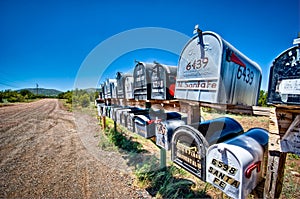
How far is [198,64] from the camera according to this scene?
1987mm

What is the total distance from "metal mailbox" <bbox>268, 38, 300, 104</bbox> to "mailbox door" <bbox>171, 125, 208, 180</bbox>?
89 cm

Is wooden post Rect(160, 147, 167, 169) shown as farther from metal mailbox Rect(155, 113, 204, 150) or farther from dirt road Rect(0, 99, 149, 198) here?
metal mailbox Rect(155, 113, 204, 150)

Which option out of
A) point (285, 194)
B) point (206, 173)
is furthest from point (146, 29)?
point (285, 194)

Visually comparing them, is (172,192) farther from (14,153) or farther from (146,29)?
(14,153)

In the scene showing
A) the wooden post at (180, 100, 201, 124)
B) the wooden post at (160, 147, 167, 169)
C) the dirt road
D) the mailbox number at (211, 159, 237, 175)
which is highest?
the wooden post at (180, 100, 201, 124)

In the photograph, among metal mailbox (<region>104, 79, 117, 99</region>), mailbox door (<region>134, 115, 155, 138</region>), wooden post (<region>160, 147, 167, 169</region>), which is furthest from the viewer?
metal mailbox (<region>104, 79, 117, 99</region>)

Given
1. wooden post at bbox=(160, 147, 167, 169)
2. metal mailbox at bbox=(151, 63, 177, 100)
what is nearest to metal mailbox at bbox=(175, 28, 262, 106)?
metal mailbox at bbox=(151, 63, 177, 100)

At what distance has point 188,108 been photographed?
2.42 m

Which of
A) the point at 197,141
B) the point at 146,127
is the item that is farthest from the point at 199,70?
the point at 146,127

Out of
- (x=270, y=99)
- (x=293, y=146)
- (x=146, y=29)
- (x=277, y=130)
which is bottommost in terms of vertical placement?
(x=293, y=146)

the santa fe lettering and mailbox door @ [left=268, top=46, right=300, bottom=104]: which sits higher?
mailbox door @ [left=268, top=46, right=300, bottom=104]

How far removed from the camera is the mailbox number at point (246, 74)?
6.60 feet

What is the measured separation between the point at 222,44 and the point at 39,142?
777cm

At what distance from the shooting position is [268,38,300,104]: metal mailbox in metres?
1.26
